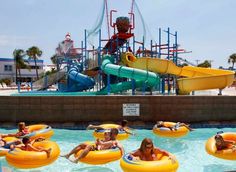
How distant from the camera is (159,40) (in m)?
18.2

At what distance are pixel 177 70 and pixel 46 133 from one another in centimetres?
903

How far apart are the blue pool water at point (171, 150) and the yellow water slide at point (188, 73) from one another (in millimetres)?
2816

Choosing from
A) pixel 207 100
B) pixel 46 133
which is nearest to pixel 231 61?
pixel 207 100

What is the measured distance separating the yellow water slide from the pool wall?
5.71 ft

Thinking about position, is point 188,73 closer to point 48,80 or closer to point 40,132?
point 40,132

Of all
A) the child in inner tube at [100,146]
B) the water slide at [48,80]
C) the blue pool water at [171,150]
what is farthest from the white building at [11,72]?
the child in inner tube at [100,146]

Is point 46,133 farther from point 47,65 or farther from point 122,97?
point 47,65

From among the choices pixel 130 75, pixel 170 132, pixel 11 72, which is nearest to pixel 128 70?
pixel 130 75

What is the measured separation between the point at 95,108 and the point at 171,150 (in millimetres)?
4230

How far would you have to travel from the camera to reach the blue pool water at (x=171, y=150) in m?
7.61

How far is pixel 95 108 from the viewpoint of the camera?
41.1 ft

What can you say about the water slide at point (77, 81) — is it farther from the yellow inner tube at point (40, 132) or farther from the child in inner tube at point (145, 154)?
the child in inner tube at point (145, 154)

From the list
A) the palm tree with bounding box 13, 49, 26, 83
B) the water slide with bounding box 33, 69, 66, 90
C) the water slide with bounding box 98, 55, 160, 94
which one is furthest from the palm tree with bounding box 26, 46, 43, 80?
the water slide with bounding box 98, 55, 160, 94

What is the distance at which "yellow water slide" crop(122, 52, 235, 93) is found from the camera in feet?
47.0
